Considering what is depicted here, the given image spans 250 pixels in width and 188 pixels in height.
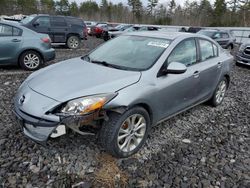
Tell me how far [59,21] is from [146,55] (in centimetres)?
1014

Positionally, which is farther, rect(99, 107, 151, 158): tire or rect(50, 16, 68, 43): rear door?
rect(50, 16, 68, 43): rear door

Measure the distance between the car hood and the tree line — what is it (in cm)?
3866

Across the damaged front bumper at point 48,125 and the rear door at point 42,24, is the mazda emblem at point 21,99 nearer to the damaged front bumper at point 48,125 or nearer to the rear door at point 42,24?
the damaged front bumper at point 48,125

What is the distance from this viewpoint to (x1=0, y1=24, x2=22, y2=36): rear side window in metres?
6.84

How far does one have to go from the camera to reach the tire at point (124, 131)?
279cm

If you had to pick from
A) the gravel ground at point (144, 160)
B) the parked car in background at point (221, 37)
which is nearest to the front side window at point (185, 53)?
the gravel ground at point (144, 160)

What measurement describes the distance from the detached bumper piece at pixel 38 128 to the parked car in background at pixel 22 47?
4.67 meters

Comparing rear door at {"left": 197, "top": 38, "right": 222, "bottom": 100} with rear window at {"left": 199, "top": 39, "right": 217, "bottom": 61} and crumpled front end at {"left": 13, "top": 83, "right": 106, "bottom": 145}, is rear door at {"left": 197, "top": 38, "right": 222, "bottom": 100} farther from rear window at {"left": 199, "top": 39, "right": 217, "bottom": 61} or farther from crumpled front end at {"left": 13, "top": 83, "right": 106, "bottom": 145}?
crumpled front end at {"left": 13, "top": 83, "right": 106, "bottom": 145}

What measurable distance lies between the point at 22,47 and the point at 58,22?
595cm

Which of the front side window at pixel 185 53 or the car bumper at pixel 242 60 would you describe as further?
the car bumper at pixel 242 60

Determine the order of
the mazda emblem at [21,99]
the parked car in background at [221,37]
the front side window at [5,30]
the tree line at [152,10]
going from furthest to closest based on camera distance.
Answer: the tree line at [152,10] → the parked car in background at [221,37] → the front side window at [5,30] → the mazda emblem at [21,99]

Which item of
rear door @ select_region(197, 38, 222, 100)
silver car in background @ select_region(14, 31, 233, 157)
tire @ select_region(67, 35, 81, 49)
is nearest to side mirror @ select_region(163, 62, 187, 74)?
silver car in background @ select_region(14, 31, 233, 157)

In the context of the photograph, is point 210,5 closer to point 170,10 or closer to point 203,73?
point 170,10

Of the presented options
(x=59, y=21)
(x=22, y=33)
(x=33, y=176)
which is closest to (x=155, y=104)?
(x=33, y=176)
